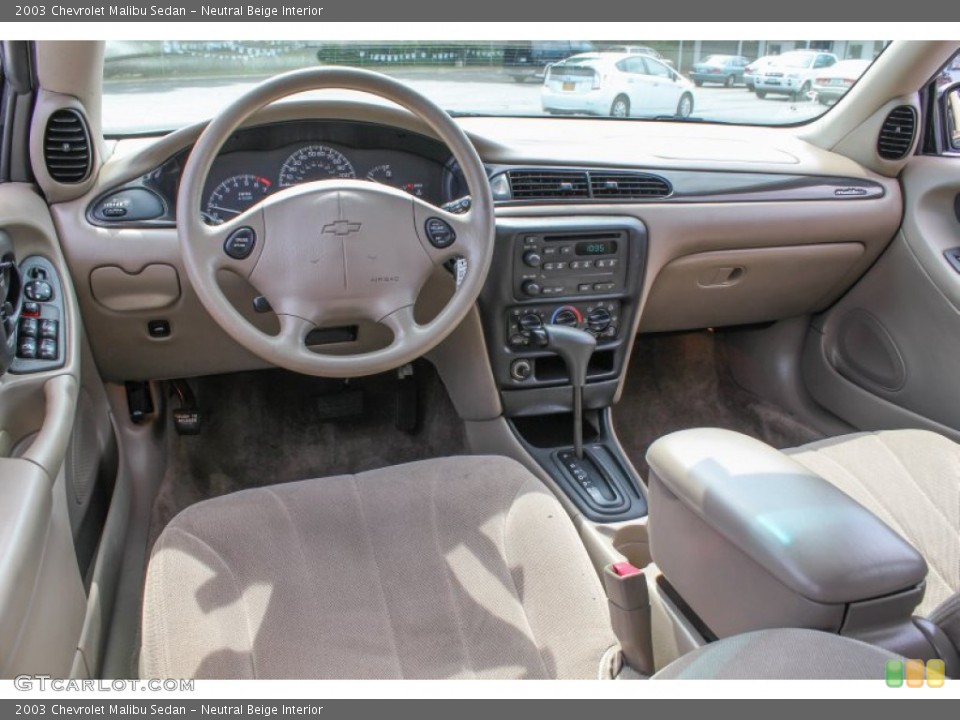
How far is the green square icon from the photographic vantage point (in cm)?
73

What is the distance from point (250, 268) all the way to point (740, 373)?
6.21 feet

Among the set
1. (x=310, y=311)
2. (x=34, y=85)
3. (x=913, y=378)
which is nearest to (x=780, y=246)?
(x=913, y=378)

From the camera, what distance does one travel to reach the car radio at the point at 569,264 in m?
1.99

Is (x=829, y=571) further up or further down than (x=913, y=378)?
further up

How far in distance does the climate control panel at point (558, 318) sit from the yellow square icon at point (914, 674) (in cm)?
136

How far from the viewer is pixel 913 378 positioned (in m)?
2.36

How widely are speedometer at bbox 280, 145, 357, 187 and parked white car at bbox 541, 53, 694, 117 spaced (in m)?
0.61

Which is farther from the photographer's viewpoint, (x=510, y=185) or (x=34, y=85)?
(x=510, y=185)

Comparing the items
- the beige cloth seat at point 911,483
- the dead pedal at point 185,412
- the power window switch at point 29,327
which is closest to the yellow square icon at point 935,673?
the beige cloth seat at point 911,483

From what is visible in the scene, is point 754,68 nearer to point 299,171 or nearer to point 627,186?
point 627,186

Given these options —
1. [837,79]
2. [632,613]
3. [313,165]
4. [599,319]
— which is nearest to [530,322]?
[599,319]

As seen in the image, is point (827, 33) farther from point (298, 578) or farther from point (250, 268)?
point (298, 578)

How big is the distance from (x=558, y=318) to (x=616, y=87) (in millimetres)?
674

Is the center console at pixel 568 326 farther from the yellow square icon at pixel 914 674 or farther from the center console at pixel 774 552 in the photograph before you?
the yellow square icon at pixel 914 674
